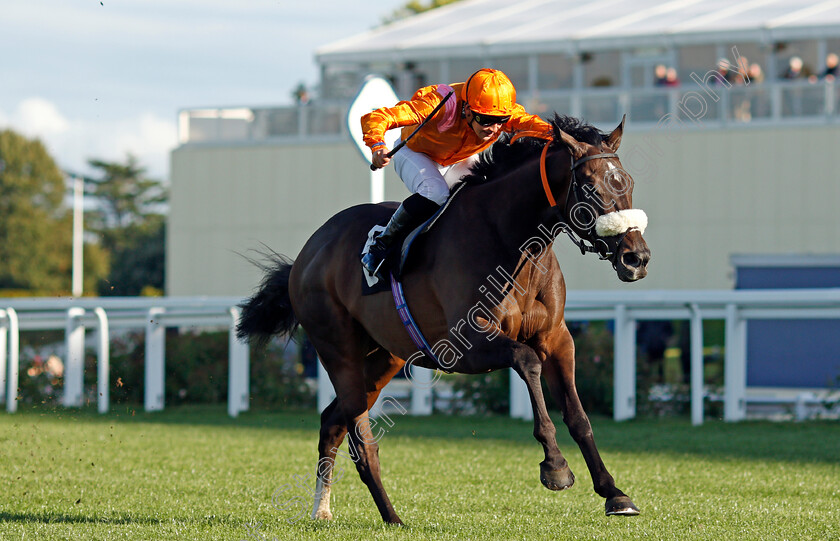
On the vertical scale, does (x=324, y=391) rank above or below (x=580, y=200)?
below

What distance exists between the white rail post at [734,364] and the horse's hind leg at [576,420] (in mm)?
4684

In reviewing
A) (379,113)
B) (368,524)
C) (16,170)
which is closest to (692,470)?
(368,524)

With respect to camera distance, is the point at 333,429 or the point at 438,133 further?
the point at 333,429

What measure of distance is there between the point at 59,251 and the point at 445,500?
156ft

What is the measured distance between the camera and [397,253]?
195 inches

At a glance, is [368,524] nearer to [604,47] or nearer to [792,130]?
[792,130]

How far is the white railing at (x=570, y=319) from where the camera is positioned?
892cm

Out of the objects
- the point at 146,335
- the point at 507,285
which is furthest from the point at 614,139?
the point at 146,335

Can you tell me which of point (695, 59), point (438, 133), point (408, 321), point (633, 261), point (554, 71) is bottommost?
point (408, 321)

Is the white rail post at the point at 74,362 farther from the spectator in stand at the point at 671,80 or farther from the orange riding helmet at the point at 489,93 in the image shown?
the spectator in stand at the point at 671,80

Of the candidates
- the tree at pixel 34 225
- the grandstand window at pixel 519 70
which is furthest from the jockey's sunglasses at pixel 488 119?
the tree at pixel 34 225

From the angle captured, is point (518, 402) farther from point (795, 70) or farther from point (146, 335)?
Result: point (795, 70)

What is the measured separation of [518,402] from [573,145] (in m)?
5.56

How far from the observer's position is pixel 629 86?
1908cm
